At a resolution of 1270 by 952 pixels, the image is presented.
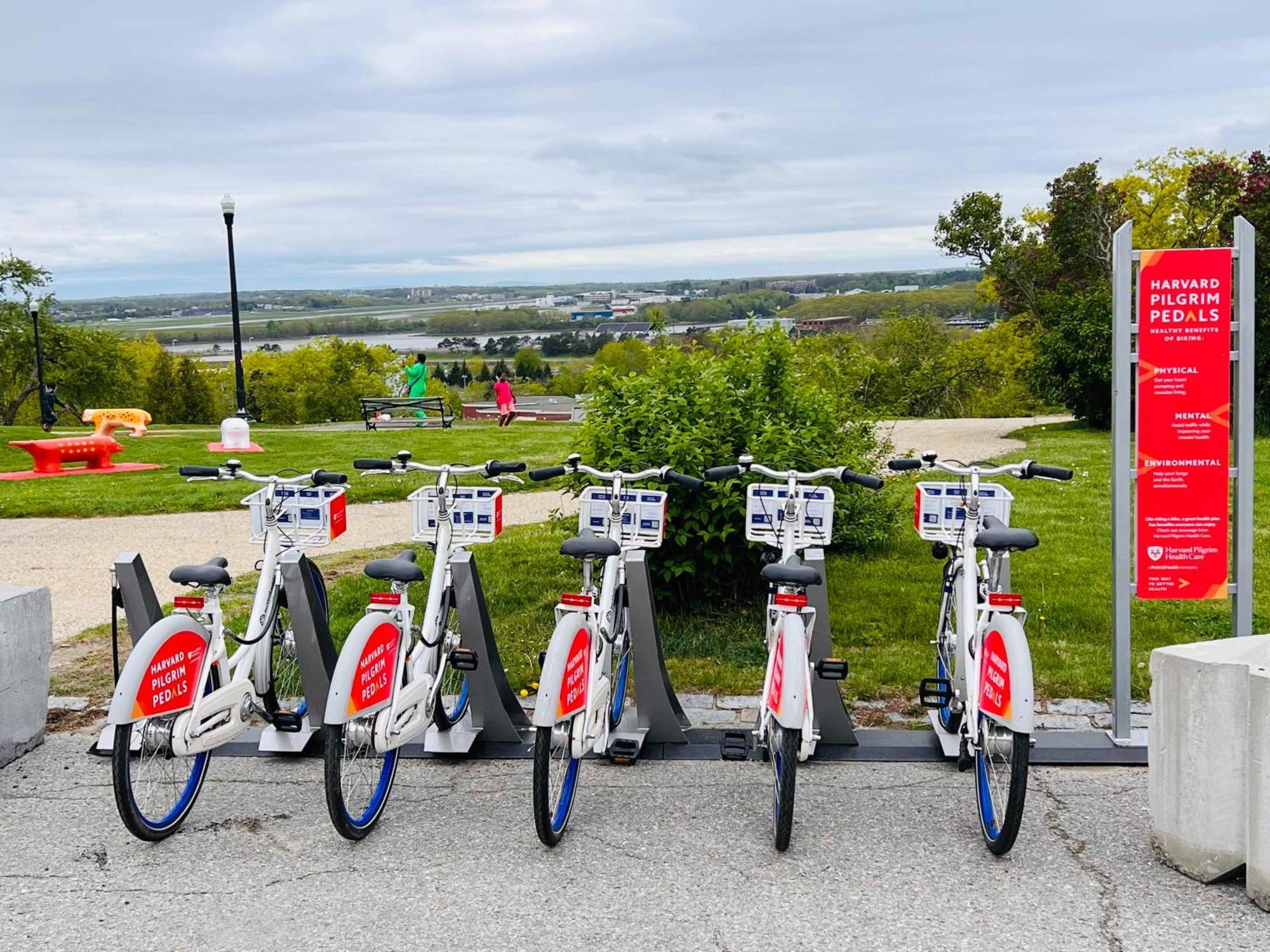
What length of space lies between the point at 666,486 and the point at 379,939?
12.5 ft

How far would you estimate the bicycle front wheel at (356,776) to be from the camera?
409 cm

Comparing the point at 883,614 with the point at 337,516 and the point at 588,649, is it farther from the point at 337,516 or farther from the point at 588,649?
the point at 337,516

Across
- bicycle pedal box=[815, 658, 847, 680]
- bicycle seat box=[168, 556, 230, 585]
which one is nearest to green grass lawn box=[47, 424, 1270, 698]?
bicycle pedal box=[815, 658, 847, 680]

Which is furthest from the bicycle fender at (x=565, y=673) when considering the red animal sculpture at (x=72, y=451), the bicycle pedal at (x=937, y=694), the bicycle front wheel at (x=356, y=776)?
the red animal sculpture at (x=72, y=451)

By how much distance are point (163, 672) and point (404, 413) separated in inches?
931

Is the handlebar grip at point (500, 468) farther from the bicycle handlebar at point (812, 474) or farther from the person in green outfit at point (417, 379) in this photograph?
the person in green outfit at point (417, 379)

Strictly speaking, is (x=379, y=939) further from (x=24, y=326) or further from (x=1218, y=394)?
(x=24, y=326)

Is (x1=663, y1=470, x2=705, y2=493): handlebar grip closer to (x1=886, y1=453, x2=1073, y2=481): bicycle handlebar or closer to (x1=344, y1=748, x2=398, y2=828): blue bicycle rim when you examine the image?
(x1=886, y1=453, x2=1073, y2=481): bicycle handlebar

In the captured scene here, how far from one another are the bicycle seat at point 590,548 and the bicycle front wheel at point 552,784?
74 cm

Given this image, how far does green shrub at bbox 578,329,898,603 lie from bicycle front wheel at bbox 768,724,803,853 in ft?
8.63

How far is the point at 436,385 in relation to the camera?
7900 cm

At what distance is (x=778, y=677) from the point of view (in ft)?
14.3

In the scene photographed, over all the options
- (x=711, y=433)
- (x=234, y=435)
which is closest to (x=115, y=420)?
(x=234, y=435)

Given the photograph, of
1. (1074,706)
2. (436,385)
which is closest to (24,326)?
(436,385)
